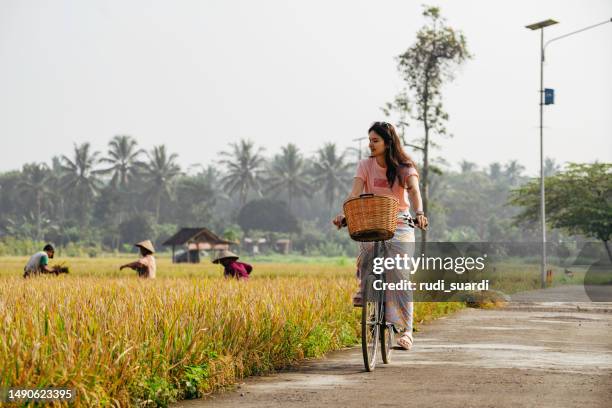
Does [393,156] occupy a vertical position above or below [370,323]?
above

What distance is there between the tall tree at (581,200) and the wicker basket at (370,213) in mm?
35656

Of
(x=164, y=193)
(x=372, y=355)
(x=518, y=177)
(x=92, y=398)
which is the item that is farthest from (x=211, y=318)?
(x=518, y=177)

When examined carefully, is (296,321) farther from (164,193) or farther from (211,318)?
(164,193)

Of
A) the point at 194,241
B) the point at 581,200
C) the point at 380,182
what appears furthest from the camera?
the point at 194,241

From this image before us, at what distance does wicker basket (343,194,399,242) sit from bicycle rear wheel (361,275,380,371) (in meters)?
0.57

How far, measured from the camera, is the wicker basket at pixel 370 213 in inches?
342

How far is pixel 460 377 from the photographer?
881cm

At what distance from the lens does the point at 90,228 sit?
354 feet

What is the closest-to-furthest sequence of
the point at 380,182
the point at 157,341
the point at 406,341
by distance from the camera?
the point at 157,341 → the point at 380,182 → the point at 406,341

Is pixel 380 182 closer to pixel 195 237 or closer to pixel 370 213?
pixel 370 213

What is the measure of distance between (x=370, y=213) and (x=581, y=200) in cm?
3775

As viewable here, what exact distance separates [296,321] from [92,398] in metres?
4.47

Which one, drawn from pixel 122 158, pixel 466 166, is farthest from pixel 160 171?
pixel 466 166

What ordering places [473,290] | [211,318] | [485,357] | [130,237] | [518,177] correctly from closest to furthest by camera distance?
[211,318] → [485,357] → [473,290] → [130,237] → [518,177]
